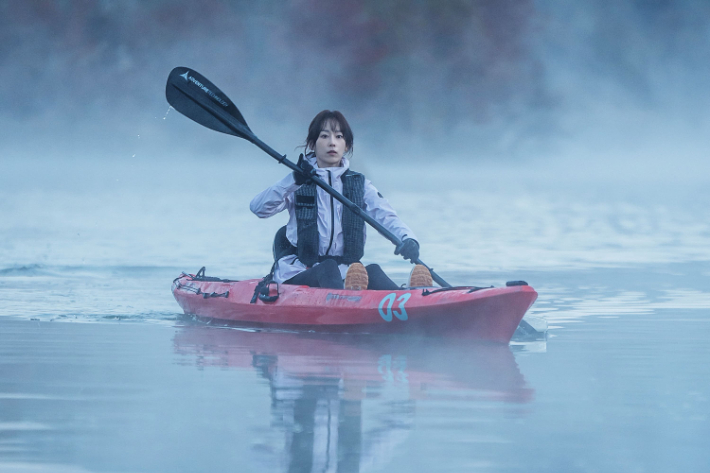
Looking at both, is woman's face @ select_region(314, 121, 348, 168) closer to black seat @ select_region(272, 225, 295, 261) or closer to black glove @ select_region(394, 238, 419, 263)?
black seat @ select_region(272, 225, 295, 261)

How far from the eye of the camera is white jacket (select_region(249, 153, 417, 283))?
4156mm

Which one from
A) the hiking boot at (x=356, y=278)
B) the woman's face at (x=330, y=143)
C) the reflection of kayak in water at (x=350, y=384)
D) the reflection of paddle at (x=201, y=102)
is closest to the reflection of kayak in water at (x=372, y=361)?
the reflection of kayak in water at (x=350, y=384)

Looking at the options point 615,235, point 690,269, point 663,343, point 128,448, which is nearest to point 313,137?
point 663,343

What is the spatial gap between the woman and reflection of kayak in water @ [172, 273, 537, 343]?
0.38ft

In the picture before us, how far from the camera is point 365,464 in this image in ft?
5.87

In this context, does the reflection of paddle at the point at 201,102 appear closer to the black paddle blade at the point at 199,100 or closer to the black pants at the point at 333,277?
the black paddle blade at the point at 199,100

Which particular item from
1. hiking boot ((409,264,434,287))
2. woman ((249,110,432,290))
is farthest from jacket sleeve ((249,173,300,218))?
hiking boot ((409,264,434,287))

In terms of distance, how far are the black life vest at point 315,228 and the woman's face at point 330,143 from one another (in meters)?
0.15

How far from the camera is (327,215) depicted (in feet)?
13.7

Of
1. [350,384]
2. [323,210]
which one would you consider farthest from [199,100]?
[350,384]

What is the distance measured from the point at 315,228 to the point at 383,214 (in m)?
0.32

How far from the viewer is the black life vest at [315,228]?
415cm

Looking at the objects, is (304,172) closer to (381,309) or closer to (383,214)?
(383,214)

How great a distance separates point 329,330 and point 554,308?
172cm
